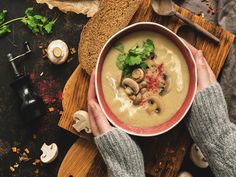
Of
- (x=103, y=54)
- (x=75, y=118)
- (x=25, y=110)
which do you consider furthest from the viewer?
(x=25, y=110)

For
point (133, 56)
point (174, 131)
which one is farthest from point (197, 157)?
point (133, 56)

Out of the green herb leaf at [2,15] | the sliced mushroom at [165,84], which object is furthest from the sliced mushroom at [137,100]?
the green herb leaf at [2,15]

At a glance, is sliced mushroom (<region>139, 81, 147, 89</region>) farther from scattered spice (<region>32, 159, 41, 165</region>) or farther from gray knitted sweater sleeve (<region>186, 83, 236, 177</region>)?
scattered spice (<region>32, 159, 41, 165</region>)

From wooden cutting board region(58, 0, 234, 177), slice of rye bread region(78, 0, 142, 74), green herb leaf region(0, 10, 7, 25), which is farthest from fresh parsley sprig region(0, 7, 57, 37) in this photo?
wooden cutting board region(58, 0, 234, 177)

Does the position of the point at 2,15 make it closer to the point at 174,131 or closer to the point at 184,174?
the point at 174,131

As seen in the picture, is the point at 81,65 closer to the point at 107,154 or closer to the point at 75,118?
the point at 75,118

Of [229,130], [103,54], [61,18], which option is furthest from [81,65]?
[229,130]
